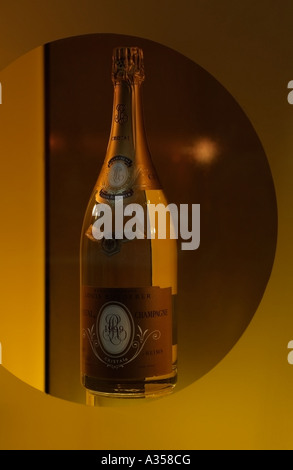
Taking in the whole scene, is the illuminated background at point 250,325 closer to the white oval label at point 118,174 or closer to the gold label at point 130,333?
the gold label at point 130,333

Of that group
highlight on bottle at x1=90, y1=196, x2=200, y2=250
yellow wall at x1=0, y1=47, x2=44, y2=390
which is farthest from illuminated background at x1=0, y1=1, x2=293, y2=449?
highlight on bottle at x1=90, y1=196, x2=200, y2=250

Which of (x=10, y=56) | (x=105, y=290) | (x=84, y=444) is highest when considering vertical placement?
(x=10, y=56)

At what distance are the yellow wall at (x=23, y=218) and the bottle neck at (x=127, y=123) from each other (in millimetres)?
96

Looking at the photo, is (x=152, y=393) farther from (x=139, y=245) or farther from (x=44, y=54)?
(x=44, y=54)

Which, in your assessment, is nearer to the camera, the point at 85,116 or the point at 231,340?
the point at 231,340

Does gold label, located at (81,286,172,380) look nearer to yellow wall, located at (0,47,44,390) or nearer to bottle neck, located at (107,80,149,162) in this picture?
A: yellow wall, located at (0,47,44,390)

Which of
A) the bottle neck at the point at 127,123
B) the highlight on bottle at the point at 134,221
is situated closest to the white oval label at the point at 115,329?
the highlight on bottle at the point at 134,221

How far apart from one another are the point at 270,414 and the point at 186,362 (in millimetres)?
116

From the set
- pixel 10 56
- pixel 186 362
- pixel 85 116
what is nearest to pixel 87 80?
pixel 85 116

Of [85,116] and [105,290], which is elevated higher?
[85,116]

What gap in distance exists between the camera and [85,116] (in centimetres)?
74

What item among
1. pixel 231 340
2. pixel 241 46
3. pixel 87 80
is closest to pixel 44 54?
pixel 87 80

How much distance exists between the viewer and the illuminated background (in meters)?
0.59

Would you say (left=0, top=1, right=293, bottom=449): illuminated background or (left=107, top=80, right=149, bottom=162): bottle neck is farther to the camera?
(left=107, top=80, right=149, bottom=162): bottle neck
